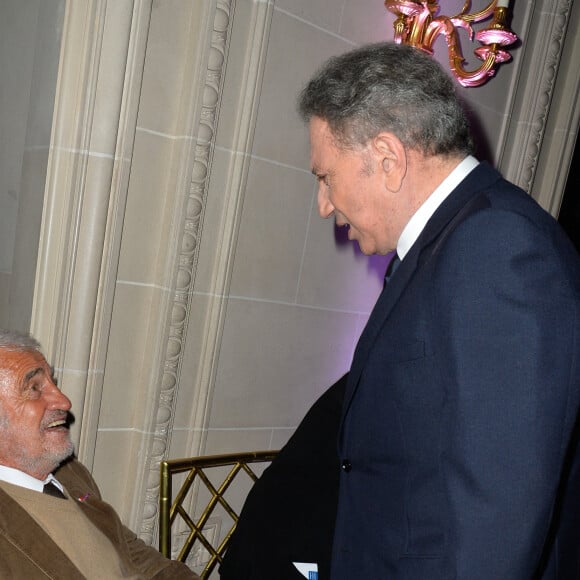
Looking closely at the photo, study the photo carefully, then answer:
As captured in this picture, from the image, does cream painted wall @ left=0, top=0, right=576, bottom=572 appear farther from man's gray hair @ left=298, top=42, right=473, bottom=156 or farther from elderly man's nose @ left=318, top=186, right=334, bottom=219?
man's gray hair @ left=298, top=42, right=473, bottom=156

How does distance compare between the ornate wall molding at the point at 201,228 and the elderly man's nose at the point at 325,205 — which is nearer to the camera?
the elderly man's nose at the point at 325,205

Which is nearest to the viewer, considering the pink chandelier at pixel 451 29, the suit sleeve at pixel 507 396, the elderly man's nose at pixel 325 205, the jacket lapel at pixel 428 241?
the suit sleeve at pixel 507 396

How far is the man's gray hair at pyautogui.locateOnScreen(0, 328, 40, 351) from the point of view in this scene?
7.20 ft

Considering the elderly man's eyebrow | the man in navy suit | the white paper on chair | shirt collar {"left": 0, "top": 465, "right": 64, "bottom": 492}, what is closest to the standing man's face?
the man in navy suit

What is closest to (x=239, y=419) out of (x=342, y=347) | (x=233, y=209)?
(x=342, y=347)

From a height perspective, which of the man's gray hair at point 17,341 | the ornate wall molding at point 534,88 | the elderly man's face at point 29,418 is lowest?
the elderly man's face at point 29,418

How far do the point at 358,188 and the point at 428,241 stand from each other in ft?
0.63

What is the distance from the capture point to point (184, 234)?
8.86 feet

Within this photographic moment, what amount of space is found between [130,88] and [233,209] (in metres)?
0.61

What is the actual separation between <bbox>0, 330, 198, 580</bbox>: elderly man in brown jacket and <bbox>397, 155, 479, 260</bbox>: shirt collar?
128cm

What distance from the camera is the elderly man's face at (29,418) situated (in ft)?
6.89

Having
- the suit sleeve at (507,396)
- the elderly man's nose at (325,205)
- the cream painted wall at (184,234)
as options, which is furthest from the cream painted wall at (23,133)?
the suit sleeve at (507,396)

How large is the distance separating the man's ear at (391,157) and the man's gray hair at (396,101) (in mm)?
12

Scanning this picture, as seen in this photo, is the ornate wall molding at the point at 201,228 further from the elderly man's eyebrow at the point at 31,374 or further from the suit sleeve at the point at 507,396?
the suit sleeve at the point at 507,396
